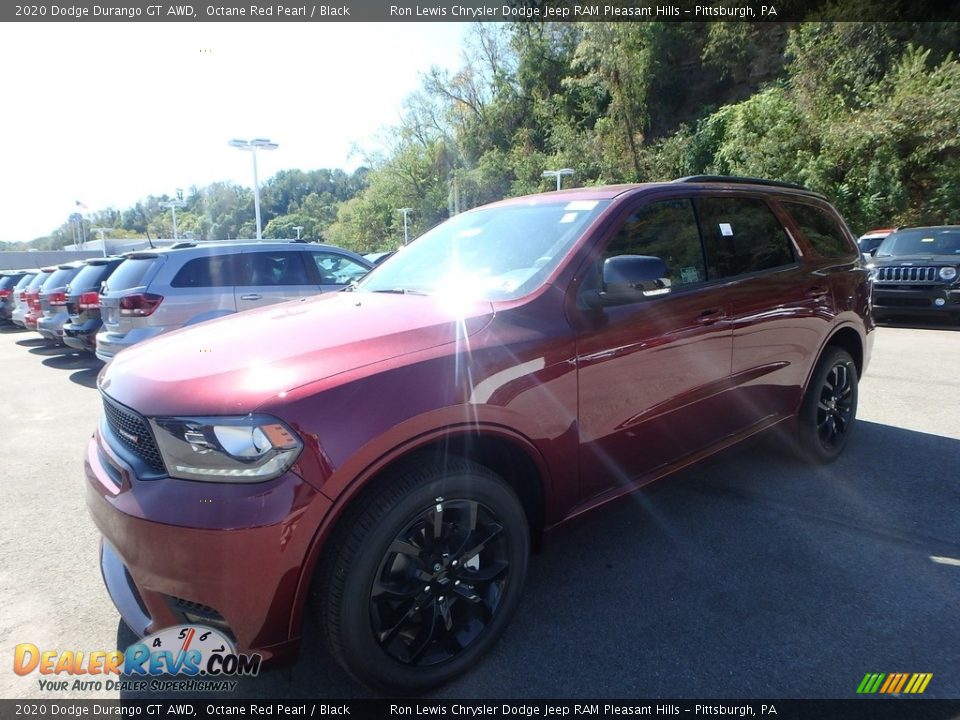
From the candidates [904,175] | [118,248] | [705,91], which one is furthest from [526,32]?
[118,248]

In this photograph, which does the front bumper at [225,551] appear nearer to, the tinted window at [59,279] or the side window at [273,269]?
the side window at [273,269]

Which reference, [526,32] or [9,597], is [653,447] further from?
[526,32]

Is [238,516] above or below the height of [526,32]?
below

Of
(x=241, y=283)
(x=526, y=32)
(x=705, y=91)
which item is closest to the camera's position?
(x=241, y=283)

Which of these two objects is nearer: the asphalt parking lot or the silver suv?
the asphalt parking lot

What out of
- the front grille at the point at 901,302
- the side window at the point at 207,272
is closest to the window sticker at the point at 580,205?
the side window at the point at 207,272

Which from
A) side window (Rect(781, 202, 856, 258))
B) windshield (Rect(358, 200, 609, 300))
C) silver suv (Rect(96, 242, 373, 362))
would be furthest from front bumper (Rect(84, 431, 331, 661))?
silver suv (Rect(96, 242, 373, 362))

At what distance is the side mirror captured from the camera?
2.54 meters

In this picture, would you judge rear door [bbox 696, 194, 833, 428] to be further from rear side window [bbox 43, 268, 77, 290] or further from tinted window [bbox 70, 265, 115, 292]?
rear side window [bbox 43, 268, 77, 290]

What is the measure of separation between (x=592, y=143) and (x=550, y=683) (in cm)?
4093

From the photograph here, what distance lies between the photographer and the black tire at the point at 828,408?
4016 millimetres

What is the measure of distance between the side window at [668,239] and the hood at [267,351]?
90cm

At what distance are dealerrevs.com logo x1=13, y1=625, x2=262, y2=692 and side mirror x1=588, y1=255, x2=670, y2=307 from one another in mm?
1878

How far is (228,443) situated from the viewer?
1.83m
